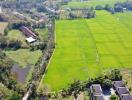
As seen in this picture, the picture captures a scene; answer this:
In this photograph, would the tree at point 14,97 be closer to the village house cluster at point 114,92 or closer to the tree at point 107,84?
the village house cluster at point 114,92

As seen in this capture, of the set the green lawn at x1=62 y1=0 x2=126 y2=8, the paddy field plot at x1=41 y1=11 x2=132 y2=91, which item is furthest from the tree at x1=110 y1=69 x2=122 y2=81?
the green lawn at x1=62 y1=0 x2=126 y2=8

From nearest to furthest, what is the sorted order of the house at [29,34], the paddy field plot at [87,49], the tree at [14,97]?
the tree at [14,97] < the paddy field plot at [87,49] < the house at [29,34]

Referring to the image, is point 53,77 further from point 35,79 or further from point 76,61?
point 76,61

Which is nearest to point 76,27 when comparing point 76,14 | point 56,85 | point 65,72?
point 76,14

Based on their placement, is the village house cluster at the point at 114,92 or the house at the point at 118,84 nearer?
the village house cluster at the point at 114,92

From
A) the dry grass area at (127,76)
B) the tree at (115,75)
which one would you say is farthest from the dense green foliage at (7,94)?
the dry grass area at (127,76)

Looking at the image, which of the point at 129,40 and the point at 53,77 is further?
the point at 129,40

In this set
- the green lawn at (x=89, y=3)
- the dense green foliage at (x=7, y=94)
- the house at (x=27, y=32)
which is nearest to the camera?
the dense green foliage at (x=7, y=94)
